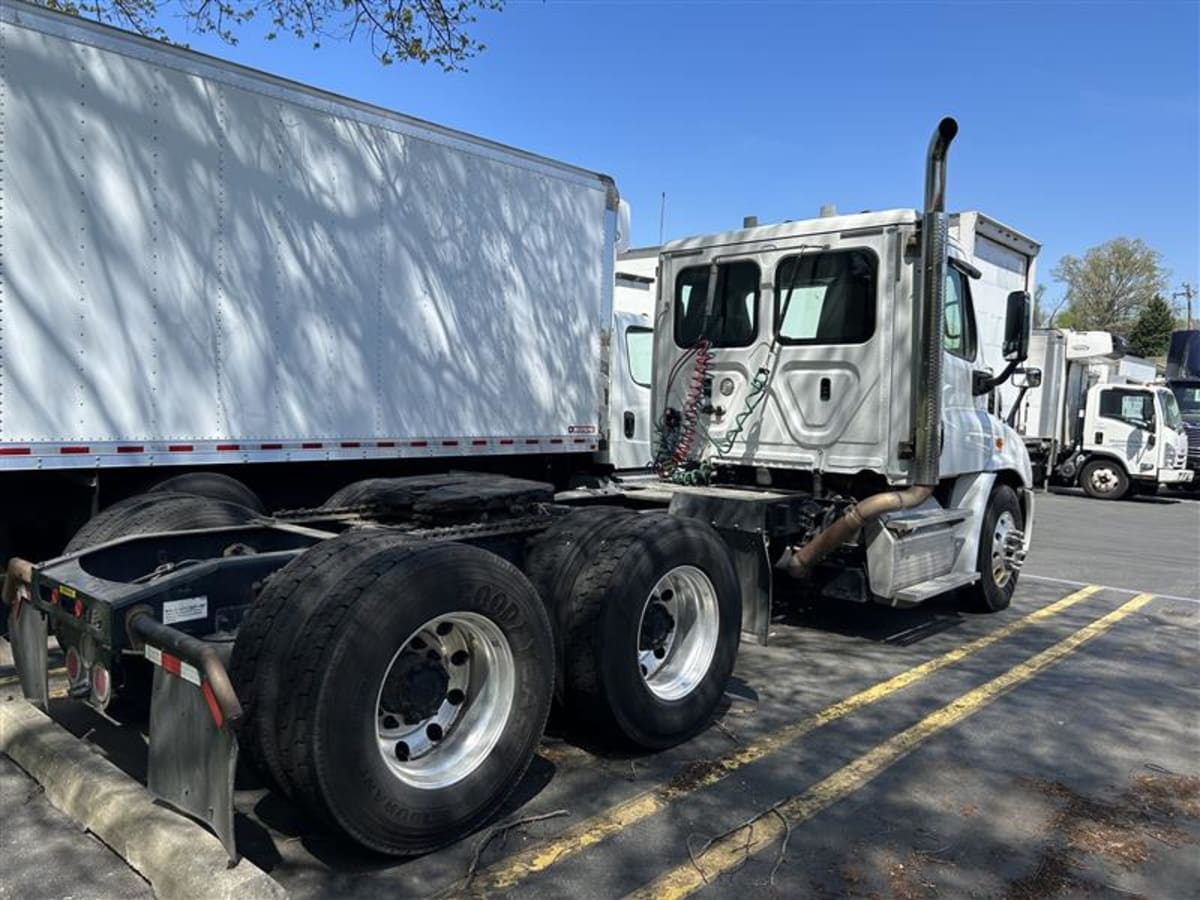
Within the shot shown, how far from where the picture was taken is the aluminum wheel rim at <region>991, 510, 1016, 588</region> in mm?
7430

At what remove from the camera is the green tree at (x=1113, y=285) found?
227ft

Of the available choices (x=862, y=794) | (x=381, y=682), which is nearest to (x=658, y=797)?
(x=862, y=794)

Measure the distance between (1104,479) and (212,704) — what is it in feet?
69.0

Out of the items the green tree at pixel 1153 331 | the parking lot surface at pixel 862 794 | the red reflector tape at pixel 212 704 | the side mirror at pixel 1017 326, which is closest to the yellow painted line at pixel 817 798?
the parking lot surface at pixel 862 794

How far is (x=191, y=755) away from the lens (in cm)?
284

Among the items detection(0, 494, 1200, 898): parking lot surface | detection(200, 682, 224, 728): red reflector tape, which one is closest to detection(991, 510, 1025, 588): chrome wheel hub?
detection(0, 494, 1200, 898): parking lot surface

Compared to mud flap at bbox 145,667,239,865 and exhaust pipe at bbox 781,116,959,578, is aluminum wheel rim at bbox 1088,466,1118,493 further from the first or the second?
mud flap at bbox 145,667,239,865

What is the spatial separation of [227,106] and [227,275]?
43.9 inches

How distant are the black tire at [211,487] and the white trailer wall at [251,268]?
0.50ft

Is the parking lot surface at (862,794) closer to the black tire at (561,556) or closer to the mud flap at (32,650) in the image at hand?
the mud flap at (32,650)

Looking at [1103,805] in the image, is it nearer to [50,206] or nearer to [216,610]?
[216,610]

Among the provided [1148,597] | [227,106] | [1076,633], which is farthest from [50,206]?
[1148,597]

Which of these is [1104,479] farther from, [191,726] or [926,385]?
[191,726]

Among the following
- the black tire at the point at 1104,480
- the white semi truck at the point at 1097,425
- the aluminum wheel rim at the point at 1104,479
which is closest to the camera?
the white semi truck at the point at 1097,425
